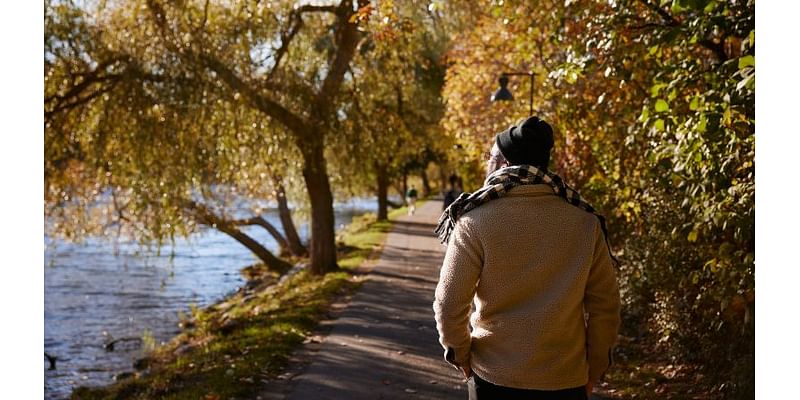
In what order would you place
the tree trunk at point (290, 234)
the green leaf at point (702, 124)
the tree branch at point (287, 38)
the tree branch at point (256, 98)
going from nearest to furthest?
the green leaf at point (702, 124), the tree branch at point (256, 98), the tree branch at point (287, 38), the tree trunk at point (290, 234)

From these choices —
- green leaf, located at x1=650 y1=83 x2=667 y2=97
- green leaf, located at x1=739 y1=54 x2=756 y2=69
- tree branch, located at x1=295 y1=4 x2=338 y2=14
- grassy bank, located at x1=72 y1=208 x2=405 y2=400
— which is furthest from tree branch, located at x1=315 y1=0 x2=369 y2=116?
green leaf, located at x1=739 y1=54 x2=756 y2=69

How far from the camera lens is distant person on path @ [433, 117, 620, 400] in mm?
3465

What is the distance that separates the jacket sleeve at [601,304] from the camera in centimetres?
358

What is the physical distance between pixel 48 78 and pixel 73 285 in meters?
11.5

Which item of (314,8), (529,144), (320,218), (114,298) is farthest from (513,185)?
(114,298)

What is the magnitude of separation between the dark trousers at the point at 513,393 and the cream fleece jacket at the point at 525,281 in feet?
0.10

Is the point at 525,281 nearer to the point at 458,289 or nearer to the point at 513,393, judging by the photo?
the point at 458,289

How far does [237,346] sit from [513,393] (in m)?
7.46

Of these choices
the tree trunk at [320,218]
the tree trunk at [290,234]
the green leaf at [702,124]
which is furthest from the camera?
the tree trunk at [290,234]

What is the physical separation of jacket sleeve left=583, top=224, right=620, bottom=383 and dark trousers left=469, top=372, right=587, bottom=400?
7.7 inches

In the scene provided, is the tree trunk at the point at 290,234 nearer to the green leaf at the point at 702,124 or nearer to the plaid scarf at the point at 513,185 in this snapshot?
the green leaf at the point at 702,124

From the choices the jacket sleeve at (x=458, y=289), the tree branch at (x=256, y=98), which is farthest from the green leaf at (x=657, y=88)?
the tree branch at (x=256, y=98)

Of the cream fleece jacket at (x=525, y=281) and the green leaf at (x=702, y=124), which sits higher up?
the green leaf at (x=702, y=124)

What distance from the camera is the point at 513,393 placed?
3512 millimetres
